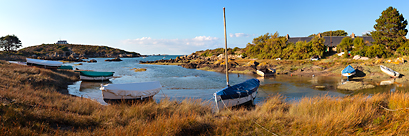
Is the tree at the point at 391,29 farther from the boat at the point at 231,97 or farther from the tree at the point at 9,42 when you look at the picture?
the tree at the point at 9,42

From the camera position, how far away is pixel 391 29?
143 feet

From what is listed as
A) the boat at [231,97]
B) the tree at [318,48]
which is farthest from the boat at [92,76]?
the tree at [318,48]

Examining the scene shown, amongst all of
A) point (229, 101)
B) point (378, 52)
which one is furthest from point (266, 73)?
point (378, 52)

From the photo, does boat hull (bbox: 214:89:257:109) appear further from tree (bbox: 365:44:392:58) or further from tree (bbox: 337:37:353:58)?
tree (bbox: 337:37:353:58)

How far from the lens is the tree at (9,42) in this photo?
97.6 m

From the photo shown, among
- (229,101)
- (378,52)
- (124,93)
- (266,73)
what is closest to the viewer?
(229,101)

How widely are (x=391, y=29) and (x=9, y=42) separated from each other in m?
146

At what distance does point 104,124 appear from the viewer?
6.37 meters

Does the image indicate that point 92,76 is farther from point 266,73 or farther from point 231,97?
point 266,73

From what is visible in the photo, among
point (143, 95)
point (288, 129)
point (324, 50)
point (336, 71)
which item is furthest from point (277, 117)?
point (324, 50)

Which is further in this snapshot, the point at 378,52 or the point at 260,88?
the point at 378,52

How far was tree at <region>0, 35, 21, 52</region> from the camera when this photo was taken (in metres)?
97.6

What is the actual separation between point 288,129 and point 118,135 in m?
4.75

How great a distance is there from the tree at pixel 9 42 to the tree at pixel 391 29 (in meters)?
143
